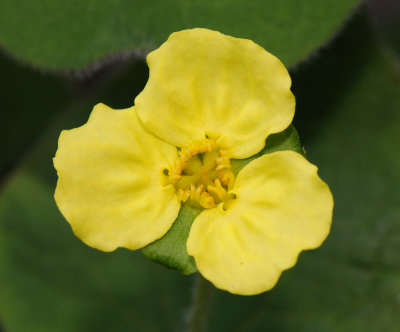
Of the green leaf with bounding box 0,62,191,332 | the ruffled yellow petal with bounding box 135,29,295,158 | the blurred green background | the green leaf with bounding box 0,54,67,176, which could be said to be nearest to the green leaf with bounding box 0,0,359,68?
the blurred green background

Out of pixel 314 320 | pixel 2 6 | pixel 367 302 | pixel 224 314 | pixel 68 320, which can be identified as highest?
pixel 2 6

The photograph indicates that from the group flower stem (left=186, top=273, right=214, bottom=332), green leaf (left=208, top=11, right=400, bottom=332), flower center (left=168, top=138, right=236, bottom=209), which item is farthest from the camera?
green leaf (left=208, top=11, right=400, bottom=332)

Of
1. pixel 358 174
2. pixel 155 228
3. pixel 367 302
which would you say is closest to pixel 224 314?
pixel 367 302

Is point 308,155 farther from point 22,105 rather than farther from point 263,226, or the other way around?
point 22,105

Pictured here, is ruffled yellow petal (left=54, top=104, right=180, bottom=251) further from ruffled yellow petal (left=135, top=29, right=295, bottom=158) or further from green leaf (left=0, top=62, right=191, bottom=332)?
green leaf (left=0, top=62, right=191, bottom=332)

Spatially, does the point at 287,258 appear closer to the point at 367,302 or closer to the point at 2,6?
the point at 367,302


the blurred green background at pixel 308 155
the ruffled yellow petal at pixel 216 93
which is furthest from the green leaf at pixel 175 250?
the blurred green background at pixel 308 155

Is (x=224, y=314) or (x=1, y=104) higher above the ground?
(x=224, y=314)
